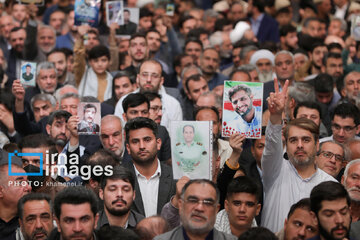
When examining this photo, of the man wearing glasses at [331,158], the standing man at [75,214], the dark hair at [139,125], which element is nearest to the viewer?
the standing man at [75,214]

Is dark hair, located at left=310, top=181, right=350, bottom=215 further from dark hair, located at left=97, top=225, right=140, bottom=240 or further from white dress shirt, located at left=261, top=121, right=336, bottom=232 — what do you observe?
dark hair, located at left=97, top=225, right=140, bottom=240

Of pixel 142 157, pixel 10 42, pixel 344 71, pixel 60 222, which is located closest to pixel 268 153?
pixel 142 157

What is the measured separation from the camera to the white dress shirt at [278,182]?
24.0ft

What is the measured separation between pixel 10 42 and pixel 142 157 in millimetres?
5541

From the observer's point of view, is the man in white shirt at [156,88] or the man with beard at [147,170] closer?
the man with beard at [147,170]

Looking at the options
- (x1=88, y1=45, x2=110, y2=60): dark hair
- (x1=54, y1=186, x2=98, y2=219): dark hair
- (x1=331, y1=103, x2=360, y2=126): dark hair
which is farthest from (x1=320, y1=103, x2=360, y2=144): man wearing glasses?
(x1=88, y1=45, x2=110, y2=60): dark hair

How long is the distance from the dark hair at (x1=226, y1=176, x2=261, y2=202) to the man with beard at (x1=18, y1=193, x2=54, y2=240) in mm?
1517

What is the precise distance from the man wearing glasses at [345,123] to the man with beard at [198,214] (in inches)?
117

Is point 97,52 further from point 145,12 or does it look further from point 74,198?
point 74,198

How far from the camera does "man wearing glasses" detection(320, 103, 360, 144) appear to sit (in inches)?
357

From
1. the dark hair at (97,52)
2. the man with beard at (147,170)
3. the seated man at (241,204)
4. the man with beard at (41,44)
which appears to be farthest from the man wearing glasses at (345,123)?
the man with beard at (41,44)

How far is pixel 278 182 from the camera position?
748cm

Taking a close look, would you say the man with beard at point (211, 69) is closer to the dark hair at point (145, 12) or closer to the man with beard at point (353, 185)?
the dark hair at point (145, 12)

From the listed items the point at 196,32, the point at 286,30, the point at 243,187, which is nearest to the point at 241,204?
the point at 243,187
